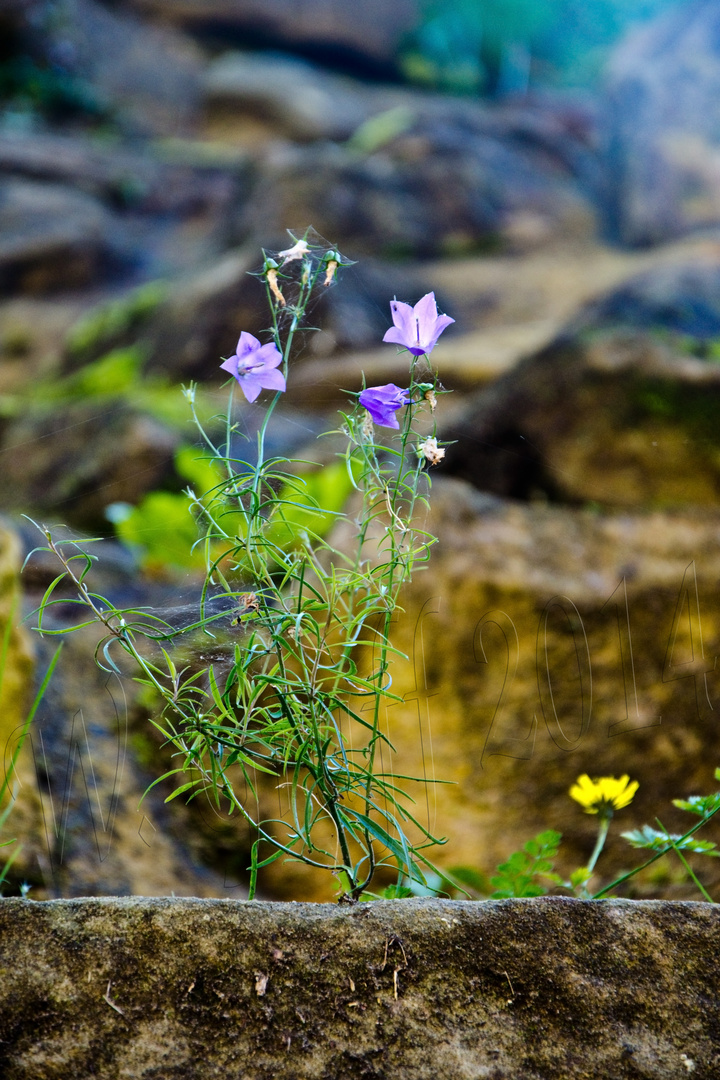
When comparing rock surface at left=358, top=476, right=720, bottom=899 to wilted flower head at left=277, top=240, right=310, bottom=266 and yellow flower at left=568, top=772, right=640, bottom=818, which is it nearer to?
yellow flower at left=568, top=772, right=640, bottom=818

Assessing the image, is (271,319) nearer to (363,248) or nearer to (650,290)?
(650,290)

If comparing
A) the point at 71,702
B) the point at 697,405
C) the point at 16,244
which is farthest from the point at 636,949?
the point at 16,244

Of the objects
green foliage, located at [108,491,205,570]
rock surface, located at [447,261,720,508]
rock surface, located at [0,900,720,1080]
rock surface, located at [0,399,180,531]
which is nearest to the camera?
rock surface, located at [0,900,720,1080]

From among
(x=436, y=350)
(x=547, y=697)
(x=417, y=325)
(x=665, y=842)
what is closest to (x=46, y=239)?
(x=436, y=350)

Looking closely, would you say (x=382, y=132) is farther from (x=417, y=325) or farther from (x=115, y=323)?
(x=417, y=325)

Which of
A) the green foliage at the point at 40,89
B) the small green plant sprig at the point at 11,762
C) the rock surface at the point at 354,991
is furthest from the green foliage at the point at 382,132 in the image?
the rock surface at the point at 354,991

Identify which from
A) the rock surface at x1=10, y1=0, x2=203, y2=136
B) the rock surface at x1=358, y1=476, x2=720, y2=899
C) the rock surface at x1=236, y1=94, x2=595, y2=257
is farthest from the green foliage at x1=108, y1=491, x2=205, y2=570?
the rock surface at x1=10, y1=0, x2=203, y2=136

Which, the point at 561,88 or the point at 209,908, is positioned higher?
the point at 561,88
